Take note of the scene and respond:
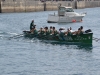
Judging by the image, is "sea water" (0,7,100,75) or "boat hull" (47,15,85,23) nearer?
"sea water" (0,7,100,75)

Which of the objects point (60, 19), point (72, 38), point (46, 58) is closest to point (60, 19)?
point (60, 19)

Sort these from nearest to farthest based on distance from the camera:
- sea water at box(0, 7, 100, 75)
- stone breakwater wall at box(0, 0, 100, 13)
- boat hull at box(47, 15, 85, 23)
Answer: sea water at box(0, 7, 100, 75), boat hull at box(47, 15, 85, 23), stone breakwater wall at box(0, 0, 100, 13)

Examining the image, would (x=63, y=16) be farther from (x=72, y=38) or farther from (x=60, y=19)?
(x=72, y=38)

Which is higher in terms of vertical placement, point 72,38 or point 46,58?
point 72,38

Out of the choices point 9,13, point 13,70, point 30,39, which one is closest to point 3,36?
point 30,39

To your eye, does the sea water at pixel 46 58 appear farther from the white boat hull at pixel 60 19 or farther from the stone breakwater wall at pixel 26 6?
the stone breakwater wall at pixel 26 6

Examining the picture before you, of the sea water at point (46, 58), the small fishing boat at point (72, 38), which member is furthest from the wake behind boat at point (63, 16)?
the small fishing boat at point (72, 38)

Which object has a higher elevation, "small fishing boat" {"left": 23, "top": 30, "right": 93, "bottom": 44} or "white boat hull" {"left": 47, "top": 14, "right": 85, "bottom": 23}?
"small fishing boat" {"left": 23, "top": 30, "right": 93, "bottom": 44}

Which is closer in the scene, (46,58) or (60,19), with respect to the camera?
(46,58)

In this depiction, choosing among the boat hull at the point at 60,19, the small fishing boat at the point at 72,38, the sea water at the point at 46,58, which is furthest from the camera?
the boat hull at the point at 60,19

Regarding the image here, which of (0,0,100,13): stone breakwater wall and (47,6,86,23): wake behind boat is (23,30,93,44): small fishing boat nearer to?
(47,6,86,23): wake behind boat

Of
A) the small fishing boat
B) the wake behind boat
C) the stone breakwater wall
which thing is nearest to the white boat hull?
the wake behind boat

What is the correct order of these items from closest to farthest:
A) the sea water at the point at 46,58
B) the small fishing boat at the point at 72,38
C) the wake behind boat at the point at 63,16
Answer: the sea water at the point at 46,58 < the small fishing boat at the point at 72,38 < the wake behind boat at the point at 63,16

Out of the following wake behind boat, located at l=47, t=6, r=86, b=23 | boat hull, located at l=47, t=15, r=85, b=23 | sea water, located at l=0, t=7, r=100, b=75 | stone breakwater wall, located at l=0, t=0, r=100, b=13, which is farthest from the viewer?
stone breakwater wall, located at l=0, t=0, r=100, b=13
